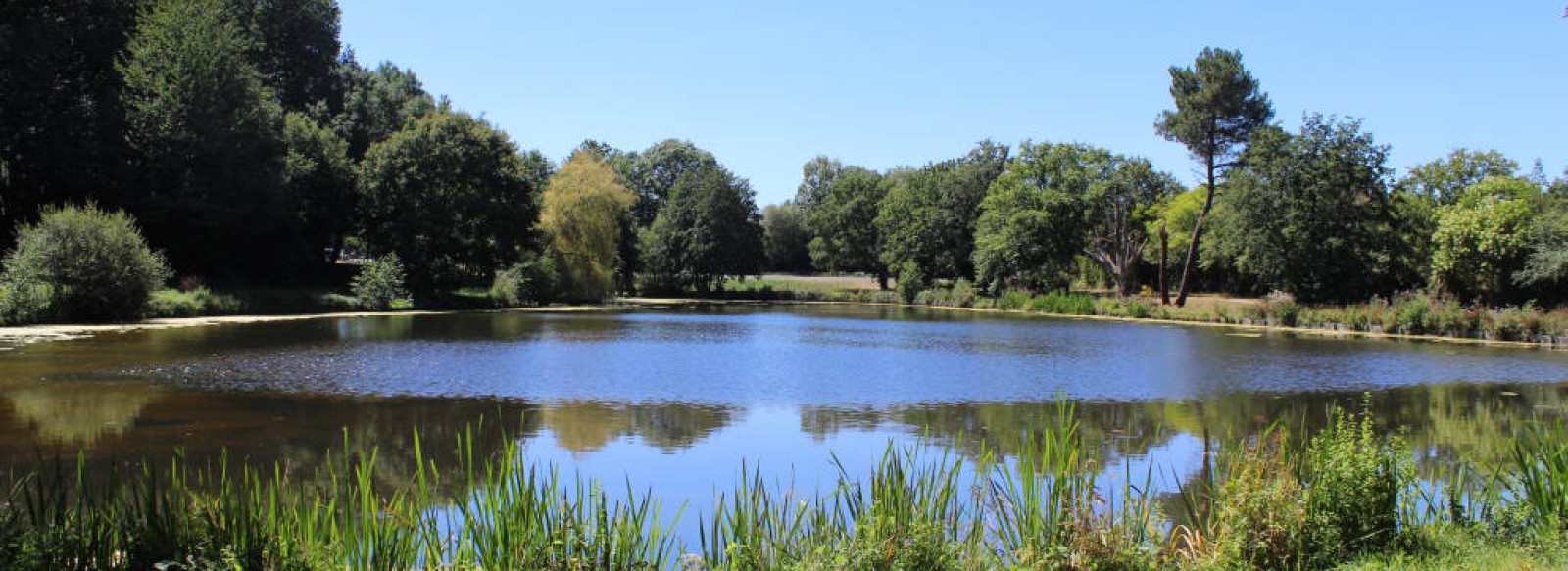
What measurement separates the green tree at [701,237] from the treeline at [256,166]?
40.8ft

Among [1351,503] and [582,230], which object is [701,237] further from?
[1351,503]

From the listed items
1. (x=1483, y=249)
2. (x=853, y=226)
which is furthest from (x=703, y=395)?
(x=853, y=226)

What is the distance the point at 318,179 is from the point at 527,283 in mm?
10543

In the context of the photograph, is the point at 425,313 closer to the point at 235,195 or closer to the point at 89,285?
the point at 235,195

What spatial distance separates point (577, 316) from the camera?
40812 mm

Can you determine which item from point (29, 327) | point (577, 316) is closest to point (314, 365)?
point (29, 327)

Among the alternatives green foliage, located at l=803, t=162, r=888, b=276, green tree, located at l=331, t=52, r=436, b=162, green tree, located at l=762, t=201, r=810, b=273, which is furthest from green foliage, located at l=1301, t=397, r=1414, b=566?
green tree, located at l=762, t=201, r=810, b=273

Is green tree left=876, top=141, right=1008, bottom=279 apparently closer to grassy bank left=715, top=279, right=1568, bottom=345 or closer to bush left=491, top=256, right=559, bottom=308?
grassy bank left=715, top=279, right=1568, bottom=345

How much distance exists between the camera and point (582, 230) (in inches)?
1993

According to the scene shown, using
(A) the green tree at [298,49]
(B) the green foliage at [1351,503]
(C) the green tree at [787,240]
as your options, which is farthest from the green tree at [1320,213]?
(C) the green tree at [787,240]

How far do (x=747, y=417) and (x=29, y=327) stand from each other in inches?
897

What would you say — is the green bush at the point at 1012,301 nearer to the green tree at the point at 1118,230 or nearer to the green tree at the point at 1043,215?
the green tree at the point at 1043,215

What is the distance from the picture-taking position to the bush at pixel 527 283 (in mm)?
46625

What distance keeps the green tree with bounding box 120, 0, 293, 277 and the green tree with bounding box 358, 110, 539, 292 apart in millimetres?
5482
